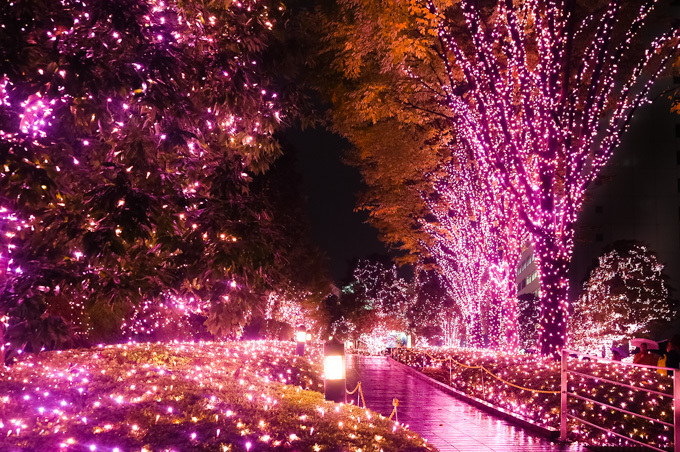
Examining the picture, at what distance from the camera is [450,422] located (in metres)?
11.7

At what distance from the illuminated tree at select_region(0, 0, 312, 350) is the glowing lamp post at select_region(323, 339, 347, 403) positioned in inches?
129

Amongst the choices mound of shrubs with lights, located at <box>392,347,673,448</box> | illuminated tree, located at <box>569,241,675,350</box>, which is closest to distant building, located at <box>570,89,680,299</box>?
illuminated tree, located at <box>569,241,675,350</box>

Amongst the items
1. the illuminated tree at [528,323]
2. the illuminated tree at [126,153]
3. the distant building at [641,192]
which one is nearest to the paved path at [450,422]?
the illuminated tree at [126,153]

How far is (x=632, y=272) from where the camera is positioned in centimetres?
4044

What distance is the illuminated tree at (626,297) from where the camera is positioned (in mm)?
39750

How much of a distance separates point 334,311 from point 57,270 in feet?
187

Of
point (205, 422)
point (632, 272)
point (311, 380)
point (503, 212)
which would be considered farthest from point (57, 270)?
point (632, 272)

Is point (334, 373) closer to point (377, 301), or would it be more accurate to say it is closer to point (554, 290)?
point (554, 290)

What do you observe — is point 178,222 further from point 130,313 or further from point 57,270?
point 130,313

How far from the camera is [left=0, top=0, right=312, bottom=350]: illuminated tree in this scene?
6188 mm

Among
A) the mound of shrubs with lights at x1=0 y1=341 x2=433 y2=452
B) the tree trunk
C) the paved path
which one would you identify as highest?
the tree trunk

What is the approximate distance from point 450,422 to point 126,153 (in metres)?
→ 7.91

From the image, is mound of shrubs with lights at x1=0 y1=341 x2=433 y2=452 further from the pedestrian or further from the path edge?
the pedestrian

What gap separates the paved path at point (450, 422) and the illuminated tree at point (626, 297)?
25.8m
